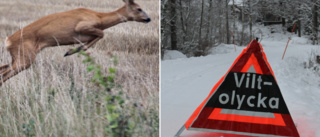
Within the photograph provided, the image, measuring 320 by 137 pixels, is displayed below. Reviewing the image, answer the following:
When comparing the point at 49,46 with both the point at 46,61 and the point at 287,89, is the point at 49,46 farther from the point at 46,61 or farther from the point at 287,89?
the point at 287,89

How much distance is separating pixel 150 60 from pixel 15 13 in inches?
44.2

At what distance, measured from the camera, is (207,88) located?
20.4 feet

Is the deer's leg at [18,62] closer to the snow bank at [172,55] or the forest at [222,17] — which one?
the forest at [222,17]

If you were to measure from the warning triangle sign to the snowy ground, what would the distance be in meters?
0.48

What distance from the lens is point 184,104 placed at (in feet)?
15.9

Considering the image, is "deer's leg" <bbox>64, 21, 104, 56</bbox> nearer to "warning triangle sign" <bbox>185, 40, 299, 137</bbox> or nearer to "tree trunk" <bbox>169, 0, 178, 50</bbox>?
"warning triangle sign" <bbox>185, 40, 299, 137</bbox>

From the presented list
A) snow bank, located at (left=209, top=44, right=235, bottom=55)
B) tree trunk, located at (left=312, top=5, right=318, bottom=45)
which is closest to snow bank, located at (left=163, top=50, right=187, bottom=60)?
snow bank, located at (left=209, top=44, right=235, bottom=55)

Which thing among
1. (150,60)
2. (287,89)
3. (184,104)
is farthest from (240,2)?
(150,60)

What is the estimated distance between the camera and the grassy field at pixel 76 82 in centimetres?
285

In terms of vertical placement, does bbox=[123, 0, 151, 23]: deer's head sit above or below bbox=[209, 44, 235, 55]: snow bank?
above

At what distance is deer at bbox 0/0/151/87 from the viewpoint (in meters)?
3.01

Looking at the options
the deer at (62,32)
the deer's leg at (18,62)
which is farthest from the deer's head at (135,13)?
the deer's leg at (18,62)

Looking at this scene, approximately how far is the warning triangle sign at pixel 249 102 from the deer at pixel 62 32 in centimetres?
81

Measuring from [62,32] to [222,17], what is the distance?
17.9 meters
